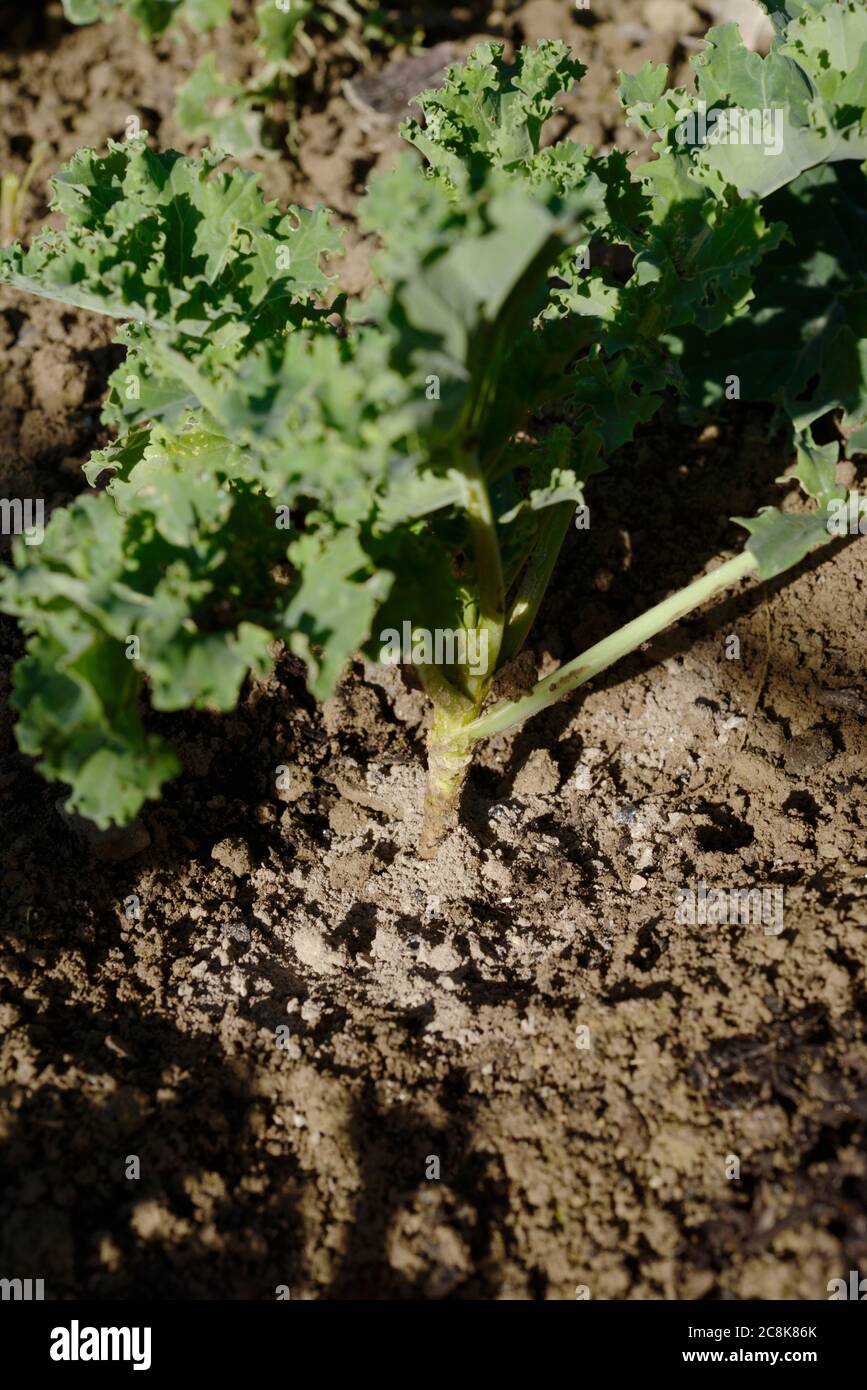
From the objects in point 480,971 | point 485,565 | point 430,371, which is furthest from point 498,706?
point 430,371

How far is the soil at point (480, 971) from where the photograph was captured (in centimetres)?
257

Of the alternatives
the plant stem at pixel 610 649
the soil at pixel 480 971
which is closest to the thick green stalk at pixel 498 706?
the plant stem at pixel 610 649

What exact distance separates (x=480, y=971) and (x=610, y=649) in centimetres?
96

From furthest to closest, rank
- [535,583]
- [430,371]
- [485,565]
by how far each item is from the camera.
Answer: [535,583] < [485,565] < [430,371]

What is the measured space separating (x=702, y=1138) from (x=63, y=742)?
1.66 metres

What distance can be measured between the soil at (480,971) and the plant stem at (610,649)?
43cm

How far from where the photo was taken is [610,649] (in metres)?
3.09

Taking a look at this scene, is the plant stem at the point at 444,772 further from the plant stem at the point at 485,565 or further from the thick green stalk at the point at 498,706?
the plant stem at the point at 485,565

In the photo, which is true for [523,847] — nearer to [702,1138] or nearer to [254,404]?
[702,1138]

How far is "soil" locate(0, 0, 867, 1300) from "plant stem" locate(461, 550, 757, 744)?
43 cm

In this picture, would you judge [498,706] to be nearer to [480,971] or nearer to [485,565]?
[485,565]

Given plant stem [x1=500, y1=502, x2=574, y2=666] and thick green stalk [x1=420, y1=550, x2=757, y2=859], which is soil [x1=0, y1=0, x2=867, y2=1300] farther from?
plant stem [x1=500, y1=502, x2=574, y2=666]

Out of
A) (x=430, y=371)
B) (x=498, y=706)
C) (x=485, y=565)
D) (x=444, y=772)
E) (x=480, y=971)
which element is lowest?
(x=480, y=971)
